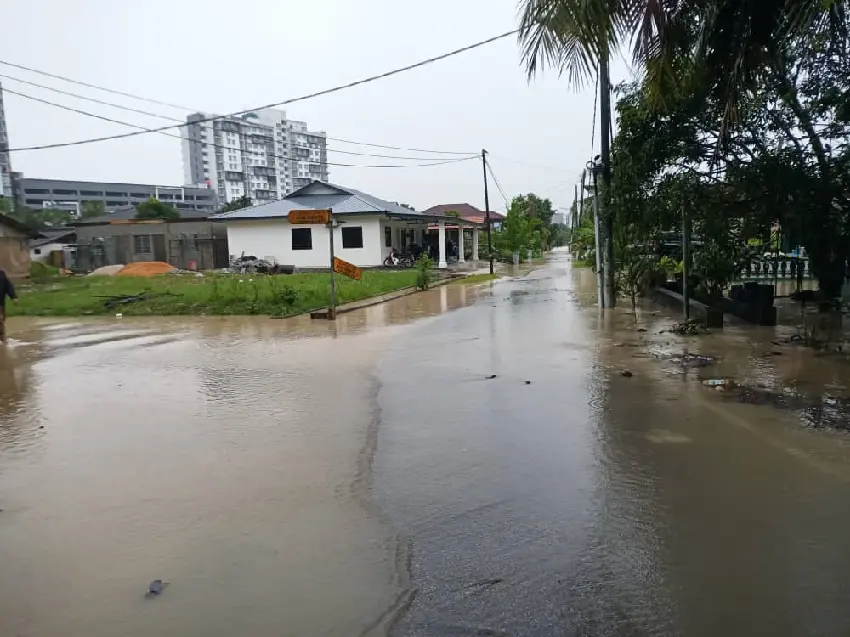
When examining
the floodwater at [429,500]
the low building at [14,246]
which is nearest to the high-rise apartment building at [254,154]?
the low building at [14,246]

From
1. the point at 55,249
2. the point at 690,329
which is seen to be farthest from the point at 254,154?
the point at 690,329

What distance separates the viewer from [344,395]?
7.88m

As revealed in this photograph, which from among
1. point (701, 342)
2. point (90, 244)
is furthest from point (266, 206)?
point (701, 342)

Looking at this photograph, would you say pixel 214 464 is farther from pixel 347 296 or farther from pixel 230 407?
pixel 347 296

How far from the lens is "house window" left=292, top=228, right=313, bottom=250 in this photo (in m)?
34.8

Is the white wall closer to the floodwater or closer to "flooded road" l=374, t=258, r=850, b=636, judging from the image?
the floodwater

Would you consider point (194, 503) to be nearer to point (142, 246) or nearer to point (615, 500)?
point (615, 500)

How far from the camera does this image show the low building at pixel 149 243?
35.1m

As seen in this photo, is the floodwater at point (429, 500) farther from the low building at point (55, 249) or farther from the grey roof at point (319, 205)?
the low building at point (55, 249)

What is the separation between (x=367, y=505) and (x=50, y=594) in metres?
1.89

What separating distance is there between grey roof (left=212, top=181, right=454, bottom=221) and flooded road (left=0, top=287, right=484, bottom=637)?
990 inches

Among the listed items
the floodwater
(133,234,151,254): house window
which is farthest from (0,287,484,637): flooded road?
(133,234,151,254): house window

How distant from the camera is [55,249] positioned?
37.2 metres

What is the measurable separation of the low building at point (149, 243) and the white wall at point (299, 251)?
1448 mm
